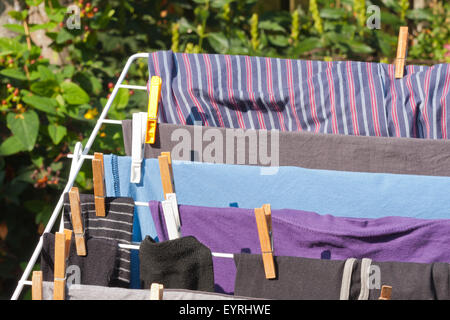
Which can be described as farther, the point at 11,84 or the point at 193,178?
the point at 11,84

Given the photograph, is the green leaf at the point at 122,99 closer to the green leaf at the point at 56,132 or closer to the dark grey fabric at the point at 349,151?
the green leaf at the point at 56,132

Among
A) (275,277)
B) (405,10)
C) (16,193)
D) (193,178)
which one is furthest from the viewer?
(405,10)

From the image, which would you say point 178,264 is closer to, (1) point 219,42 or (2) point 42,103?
(2) point 42,103

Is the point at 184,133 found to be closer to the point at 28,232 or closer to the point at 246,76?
the point at 246,76

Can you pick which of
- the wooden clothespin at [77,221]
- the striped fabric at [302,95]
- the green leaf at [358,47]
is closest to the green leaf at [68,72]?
the striped fabric at [302,95]

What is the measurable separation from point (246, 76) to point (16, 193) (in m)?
1.08

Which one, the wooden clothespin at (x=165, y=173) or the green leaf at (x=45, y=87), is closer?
the wooden clothespin at (x=165, y=173)

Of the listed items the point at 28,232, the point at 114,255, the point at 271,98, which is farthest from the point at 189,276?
the point at 28,232

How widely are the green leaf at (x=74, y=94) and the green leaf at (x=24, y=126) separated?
12cm

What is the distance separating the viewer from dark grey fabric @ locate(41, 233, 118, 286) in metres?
0.93

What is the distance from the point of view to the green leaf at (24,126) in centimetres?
170

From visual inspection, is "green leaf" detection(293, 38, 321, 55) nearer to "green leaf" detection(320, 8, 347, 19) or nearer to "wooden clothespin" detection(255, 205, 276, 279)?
"green leaf" detection(320, 8, 347, 19)

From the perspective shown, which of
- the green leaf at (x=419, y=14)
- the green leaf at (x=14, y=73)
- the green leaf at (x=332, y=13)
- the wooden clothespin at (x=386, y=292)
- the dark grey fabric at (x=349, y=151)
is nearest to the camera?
the wooden clothespin at (x=386, y=292)

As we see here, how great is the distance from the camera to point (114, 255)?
929 mm
